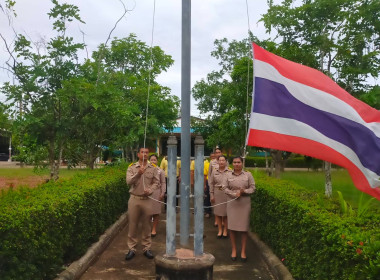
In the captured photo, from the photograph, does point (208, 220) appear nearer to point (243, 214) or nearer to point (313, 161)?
point (243, 214)

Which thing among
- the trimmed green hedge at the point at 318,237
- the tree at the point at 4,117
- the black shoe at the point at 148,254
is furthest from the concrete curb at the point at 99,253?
the tree at the point at 4,117

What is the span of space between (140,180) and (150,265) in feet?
4.74

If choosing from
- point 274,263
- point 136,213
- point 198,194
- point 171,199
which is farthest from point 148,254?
point 198,194

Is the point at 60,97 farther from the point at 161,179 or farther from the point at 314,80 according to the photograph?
the point at 314,80

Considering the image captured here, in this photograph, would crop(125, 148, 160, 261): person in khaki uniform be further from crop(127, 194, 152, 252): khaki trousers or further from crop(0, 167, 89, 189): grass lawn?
crop(0, 167, 89, 189): grass lawn

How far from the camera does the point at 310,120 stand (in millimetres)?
4477

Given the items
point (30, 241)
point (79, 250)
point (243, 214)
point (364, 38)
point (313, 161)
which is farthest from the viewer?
point (313, 161)

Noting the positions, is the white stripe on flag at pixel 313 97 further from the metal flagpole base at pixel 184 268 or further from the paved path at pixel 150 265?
the paved path at pixel 150 265

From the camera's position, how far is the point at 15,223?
4.49 metres

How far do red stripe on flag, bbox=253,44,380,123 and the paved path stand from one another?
307cm

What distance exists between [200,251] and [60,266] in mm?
2178

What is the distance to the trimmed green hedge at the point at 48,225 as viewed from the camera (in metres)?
4.50

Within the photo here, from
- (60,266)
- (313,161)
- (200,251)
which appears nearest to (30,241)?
(60,266)

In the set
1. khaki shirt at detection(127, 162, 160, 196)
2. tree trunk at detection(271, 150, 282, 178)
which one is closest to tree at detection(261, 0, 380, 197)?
tree trunk at detection(271, 150, 282, 178)
